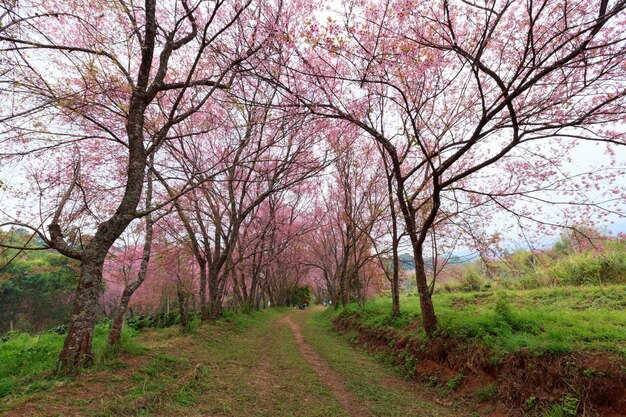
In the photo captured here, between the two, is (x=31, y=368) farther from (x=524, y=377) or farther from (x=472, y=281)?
(x=472, y=281)

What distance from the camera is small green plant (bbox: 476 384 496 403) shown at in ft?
13.1

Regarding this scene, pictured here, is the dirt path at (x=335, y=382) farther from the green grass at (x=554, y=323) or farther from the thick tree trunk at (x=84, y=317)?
the thick tree trunk at (x=84, y=317)

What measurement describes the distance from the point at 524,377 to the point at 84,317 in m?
6.22

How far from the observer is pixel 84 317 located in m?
4.09

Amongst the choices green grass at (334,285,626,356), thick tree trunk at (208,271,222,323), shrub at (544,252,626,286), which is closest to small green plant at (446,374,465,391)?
green grass at (334,285,626,356)

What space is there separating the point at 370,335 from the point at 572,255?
651cm

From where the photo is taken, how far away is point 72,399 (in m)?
3.28

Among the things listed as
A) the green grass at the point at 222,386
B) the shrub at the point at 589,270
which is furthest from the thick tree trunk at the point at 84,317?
the shrub at the point at 589,270

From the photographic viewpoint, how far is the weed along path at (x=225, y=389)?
3340 millimetres

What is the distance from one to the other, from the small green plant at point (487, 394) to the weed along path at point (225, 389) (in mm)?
442

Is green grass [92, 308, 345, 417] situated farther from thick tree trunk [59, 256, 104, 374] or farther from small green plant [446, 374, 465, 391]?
small green plant [446, 374, 465, 391]

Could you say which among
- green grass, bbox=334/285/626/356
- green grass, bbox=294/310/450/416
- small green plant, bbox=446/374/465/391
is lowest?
green grass, bbox=294/310/450/416

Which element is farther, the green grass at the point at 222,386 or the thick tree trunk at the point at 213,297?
the thick tree trunk at the point at 213,297

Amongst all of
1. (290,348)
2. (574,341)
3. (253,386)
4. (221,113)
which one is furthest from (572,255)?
(221,113)
